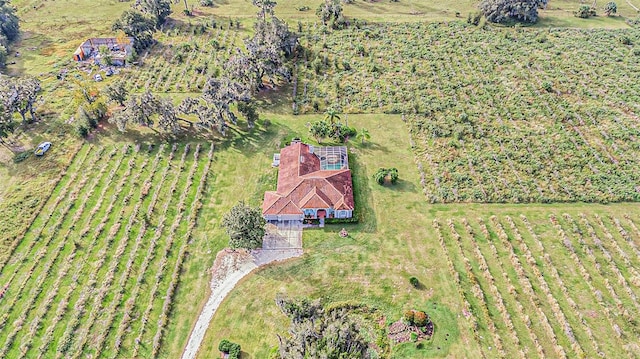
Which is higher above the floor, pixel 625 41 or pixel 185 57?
pixel 625 41

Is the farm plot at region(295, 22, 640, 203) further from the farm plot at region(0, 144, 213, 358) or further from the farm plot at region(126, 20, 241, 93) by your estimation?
the farm plot at region(0, 144, 213, 358)

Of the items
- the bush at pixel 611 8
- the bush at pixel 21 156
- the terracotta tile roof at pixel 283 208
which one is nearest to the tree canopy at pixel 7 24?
the bush at pixel 21 156

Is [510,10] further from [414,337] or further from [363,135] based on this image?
[414,337]

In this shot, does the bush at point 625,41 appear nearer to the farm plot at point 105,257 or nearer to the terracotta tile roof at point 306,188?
the terracotta tile roof at point 306,188

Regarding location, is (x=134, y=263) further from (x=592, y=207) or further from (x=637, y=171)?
(x=637, y=171)

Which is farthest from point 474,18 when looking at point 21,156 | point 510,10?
point 21,156

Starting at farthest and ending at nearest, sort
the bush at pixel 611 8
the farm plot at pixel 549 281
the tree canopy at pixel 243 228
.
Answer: the bush at pixel 611 8 → the tree canopy at pixel 243 228 → the farm plot at pixel 549 281

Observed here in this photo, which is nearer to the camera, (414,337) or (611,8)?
(414,337)
